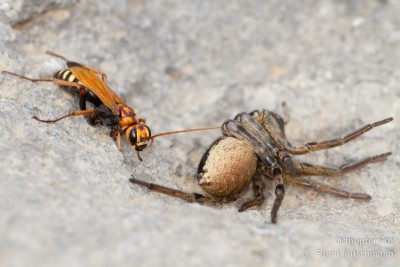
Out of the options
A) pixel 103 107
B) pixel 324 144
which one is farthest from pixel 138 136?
pixel 324 144

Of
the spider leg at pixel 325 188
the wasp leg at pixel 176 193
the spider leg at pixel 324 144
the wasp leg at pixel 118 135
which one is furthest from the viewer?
the spider leg at pixel 324 144

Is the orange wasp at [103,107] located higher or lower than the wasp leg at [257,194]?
higher

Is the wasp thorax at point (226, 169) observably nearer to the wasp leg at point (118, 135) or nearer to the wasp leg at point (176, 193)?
the wasp leg at point (176, 193)

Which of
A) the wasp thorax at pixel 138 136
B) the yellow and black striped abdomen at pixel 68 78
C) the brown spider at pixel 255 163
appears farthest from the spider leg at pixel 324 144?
the yellow and black striped abdomen at pixel 68 78

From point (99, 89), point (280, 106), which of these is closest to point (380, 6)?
point (280, 106)

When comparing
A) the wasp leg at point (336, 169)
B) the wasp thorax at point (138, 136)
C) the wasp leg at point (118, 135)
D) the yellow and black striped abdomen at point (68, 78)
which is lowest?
the wasp leg at point (118, 135)

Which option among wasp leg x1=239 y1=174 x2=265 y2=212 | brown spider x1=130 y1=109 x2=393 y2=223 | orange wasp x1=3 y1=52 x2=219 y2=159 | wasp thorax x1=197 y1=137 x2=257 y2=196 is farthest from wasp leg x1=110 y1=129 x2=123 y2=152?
wasp leg x1=239 y1=174 x2=265 y2=212

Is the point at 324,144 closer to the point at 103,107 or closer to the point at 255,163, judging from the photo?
the point at 255,163
